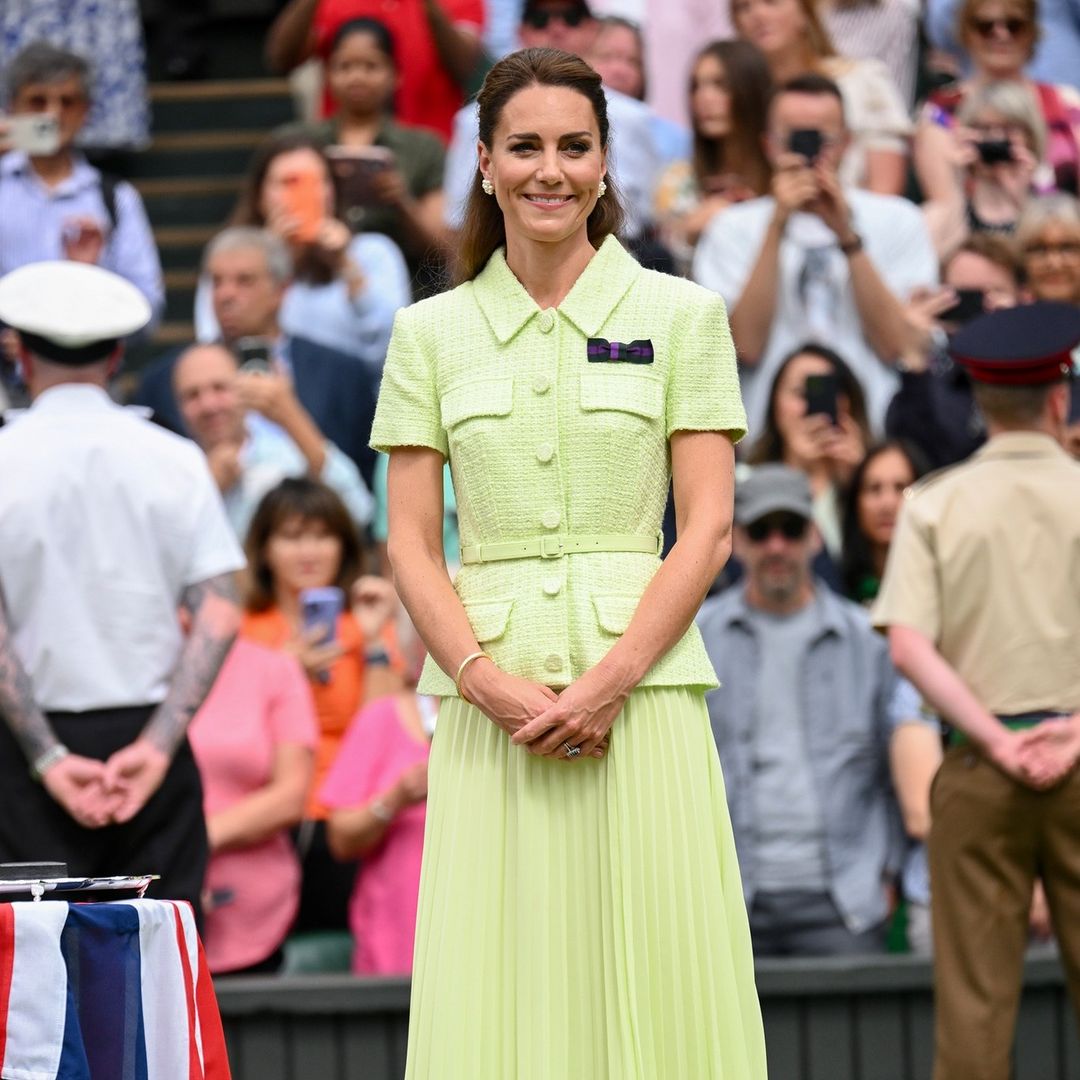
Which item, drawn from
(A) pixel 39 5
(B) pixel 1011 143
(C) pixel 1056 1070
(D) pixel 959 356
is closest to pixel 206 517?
(D) pixel 959 356

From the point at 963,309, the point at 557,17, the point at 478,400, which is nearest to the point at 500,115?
the point at 478,400

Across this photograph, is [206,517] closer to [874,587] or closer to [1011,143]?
[874,587]

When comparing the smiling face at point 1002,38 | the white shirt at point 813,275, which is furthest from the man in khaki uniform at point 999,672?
the smiling face at point 1002,38

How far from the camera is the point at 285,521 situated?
7.53 m

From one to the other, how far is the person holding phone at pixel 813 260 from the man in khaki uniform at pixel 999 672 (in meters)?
2.43

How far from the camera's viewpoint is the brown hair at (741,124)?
9023mm

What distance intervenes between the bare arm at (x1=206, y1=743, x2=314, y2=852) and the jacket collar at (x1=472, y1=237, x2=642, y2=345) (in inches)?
111

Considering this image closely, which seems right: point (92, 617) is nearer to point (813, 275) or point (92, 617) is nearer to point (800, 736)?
point (800, 736)

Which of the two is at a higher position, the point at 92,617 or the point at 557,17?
the point at 557,17

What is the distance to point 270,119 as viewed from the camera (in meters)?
11.8

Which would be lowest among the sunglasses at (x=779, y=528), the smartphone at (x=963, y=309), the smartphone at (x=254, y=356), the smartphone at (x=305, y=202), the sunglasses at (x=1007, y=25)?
the sunglasses at (x=779, y=528)

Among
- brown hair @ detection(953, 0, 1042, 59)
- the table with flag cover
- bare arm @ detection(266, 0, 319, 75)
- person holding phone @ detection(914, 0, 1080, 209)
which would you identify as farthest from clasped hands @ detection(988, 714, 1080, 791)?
bare arm @ detection(266, 0, 319, 75)

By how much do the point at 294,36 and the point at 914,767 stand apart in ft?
17.3

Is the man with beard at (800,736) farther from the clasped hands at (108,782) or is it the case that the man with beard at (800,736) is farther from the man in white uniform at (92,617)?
the clasped hands at (108,782)
